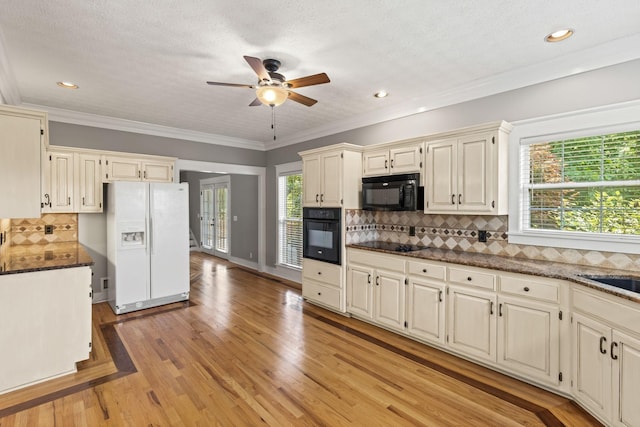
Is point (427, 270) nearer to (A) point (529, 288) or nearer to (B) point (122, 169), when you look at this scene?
(A) point (529, 288)

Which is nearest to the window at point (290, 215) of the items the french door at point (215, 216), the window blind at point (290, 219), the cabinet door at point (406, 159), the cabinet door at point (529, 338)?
the window blind at point (290, 219)

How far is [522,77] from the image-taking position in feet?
10.0

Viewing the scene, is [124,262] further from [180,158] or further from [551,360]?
[551,360]

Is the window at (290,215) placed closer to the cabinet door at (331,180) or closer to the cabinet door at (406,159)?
the cabinet door at (331,180)

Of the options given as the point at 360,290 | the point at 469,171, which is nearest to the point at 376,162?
the point at 469,171

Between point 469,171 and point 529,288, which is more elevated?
point 469,171

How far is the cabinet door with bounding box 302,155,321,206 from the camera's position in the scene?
4.41m

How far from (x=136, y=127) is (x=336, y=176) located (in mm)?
3253

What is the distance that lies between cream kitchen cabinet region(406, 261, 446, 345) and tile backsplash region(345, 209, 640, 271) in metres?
0.63

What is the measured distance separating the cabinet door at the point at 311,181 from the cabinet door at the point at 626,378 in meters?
3.22

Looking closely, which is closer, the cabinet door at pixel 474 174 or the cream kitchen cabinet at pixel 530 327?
the cream kitchen cabinet at pixel 530 327

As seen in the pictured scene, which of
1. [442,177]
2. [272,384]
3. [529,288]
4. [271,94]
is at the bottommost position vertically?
[272,384]

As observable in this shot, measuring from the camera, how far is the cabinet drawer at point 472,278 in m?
2.76

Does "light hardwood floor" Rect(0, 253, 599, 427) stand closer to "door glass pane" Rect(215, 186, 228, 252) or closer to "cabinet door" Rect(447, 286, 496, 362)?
"cabinet door" Rect(447, 286, 496, 362)
